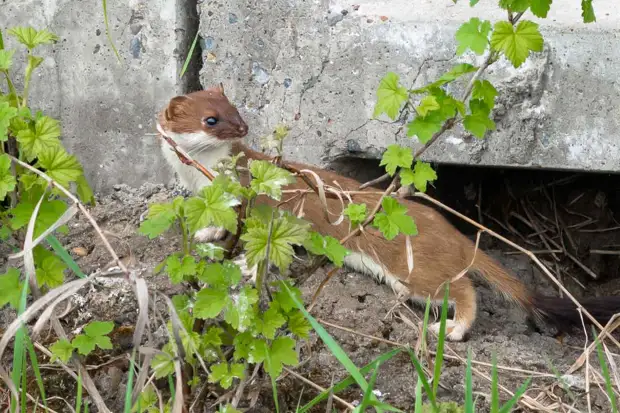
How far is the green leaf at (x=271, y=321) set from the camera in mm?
1584

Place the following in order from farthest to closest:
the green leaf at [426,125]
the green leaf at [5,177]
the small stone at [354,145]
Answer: the small stone at [354,145] → the green leaf at [5,177] → the green leaf at [426,125]

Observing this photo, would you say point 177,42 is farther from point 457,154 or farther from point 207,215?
point 207,215

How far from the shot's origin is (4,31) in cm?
281

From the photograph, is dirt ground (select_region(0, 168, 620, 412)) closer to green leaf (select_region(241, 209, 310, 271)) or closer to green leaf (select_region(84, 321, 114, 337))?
green leaf (select_region(84, 321, 114, 337))

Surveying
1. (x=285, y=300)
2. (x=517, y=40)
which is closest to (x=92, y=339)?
(x=285, y=300)

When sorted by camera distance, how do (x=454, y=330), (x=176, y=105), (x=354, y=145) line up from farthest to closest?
1. (x=354, y=145)
2. (x=176, y=105)
3. (x=454, y=330)

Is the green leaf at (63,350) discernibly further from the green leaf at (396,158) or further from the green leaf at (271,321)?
the green leaf at (396,158)

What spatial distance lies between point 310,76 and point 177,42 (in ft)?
1.36

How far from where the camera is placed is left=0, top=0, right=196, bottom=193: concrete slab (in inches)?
107

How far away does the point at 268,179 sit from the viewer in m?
1.55

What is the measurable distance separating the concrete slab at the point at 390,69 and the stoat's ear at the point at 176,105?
0.74ft

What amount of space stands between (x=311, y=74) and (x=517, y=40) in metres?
1.13

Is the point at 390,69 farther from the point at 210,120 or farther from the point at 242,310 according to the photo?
the point at 242,310

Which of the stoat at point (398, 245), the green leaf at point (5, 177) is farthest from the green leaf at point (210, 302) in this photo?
the stoat at point (398, 245)
